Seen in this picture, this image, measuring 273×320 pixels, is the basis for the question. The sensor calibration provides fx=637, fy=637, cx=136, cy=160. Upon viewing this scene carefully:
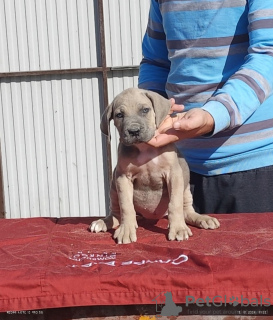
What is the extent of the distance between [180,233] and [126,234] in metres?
0.22

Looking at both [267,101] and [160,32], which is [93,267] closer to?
[267,101]

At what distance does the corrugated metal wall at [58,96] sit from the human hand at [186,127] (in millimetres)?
4705

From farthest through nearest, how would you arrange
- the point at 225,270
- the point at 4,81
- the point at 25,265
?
the point at 4,81 < the point at 25,265 < the point at 225,270

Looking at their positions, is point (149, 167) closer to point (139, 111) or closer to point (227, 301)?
point (139, 111)

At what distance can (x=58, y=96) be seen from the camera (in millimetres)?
7480

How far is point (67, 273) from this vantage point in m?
2.09

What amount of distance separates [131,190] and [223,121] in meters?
0.54

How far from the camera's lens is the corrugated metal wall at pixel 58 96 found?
23.7 feet

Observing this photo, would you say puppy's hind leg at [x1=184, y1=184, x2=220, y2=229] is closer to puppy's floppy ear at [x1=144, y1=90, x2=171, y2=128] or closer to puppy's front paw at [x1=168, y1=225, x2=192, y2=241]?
puppy's front paw at [x1=168, y1=225, x2=192, y2=241]

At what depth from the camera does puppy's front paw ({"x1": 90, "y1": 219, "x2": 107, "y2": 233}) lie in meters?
2.79

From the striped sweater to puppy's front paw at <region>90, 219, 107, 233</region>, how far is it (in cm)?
53

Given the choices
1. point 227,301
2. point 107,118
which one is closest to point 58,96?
point 107,118

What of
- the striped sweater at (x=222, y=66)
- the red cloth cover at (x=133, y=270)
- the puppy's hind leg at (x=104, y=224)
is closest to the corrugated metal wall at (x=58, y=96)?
the striped sweater at (x=222, y=66)

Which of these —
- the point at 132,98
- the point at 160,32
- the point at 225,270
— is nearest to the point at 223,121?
the point at 132,98
